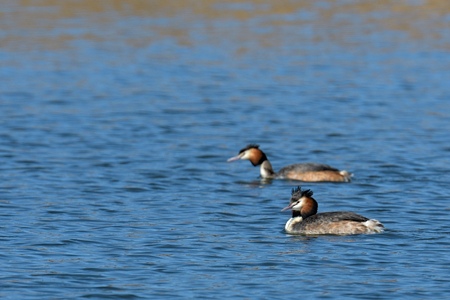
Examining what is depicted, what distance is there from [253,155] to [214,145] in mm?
3143

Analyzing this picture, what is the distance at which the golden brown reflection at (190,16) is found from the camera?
4462 centimetres

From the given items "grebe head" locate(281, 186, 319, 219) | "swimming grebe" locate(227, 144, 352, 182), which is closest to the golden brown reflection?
"swimming grebe" locate(227, 144, 352, 182)

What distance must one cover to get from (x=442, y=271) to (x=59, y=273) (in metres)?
4.88

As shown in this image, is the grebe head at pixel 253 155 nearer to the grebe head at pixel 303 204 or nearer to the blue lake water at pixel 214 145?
the blue lake water at pixel 214 145

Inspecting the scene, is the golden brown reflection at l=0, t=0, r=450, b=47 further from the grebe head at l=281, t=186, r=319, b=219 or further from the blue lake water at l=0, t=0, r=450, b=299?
the grebe head at l=281, t=186, r=319, b=219

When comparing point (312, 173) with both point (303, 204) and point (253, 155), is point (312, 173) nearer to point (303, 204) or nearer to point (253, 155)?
point (253, 155)

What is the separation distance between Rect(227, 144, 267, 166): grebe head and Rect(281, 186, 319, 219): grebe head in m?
4.71

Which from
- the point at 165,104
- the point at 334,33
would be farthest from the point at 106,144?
the point at 334,33

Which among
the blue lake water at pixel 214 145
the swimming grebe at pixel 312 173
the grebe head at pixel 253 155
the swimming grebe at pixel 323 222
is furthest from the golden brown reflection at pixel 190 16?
the swimming grebe at pixel 323 222

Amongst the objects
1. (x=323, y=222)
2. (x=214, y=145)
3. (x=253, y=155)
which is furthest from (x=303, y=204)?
(x=214, y=145)

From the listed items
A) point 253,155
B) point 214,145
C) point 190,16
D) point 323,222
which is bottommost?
point 323,222

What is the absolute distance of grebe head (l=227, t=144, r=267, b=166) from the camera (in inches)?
909

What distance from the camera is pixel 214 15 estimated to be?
164 feet

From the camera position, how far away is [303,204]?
18.2 metres
